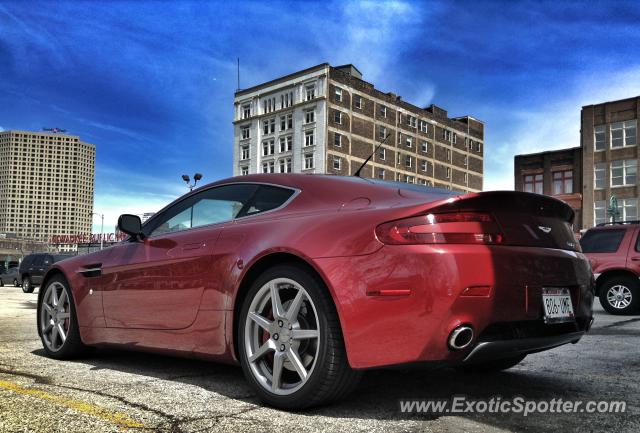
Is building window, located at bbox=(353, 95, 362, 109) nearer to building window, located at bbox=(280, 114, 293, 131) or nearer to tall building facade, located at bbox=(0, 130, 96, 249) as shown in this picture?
building window, located at bbox=(280, 114, 293, 131)

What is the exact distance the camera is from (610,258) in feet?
33.4

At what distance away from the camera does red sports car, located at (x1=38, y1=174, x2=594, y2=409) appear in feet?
8.70

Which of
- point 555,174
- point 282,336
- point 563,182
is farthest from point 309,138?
point 282,336

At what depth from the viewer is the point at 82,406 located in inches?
115

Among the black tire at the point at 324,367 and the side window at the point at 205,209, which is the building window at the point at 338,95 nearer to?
the side window at the point at 205,209

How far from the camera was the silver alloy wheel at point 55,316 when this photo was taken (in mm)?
4746

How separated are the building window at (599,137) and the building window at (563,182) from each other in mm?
3091

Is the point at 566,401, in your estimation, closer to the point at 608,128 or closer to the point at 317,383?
the point at 317,383

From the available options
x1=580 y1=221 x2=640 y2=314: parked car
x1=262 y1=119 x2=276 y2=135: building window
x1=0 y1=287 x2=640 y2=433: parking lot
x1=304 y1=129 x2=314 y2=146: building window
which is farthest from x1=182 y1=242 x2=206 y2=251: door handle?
x1=262 y1=119 x2=276 y2=135: building window

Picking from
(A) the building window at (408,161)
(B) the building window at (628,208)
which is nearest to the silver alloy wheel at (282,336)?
(B) the building window at (628,208)

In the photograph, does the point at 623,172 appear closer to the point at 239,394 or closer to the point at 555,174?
the point at 555,174

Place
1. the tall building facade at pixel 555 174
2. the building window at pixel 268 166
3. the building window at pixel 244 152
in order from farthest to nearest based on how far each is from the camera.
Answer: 1. the building window at pixel 244 152
2. the building window at pixel 268 166
3. the tall building facade at pixel 555 174

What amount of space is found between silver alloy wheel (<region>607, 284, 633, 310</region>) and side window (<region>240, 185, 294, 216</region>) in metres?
8.65

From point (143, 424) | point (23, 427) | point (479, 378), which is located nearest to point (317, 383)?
point (143, 424)
